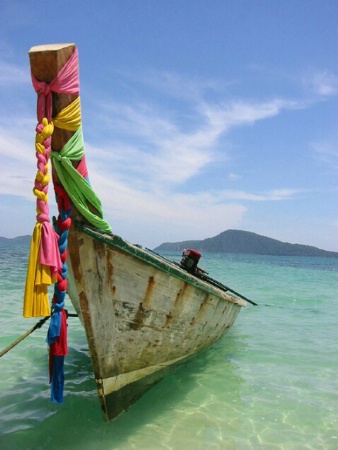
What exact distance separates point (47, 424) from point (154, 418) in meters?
1.37

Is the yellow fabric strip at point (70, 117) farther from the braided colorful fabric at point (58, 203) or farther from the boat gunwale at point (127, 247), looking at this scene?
the boat gunwale at point (127, 247)

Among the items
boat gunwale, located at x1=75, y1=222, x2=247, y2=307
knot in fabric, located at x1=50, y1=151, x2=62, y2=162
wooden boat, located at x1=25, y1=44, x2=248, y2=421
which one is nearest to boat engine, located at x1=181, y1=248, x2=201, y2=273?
wooden boat, located at x1=25, y1=44, x2=248, y2=421

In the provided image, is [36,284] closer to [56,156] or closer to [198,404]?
[56,156]

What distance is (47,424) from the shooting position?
458cm

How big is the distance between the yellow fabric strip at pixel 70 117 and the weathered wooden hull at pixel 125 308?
1.10 meters

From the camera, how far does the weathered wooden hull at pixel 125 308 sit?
4188 mm

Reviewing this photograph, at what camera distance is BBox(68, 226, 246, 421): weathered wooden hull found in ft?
13.7

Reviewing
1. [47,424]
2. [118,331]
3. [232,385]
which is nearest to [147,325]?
[118,331]

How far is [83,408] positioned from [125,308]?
1717mm

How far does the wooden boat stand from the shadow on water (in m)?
0.24

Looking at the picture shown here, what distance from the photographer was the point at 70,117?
11.5 feet

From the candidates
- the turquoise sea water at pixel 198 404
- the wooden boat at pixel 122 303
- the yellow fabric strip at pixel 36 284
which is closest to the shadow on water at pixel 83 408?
the turquoise sea water at pixel 198 404

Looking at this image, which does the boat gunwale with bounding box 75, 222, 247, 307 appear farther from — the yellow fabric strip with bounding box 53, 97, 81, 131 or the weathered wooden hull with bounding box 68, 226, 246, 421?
the yellow fabric strip with bounding box 53, 97, 81, 131

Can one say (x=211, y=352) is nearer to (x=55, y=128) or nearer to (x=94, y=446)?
(x=94, y=446)
